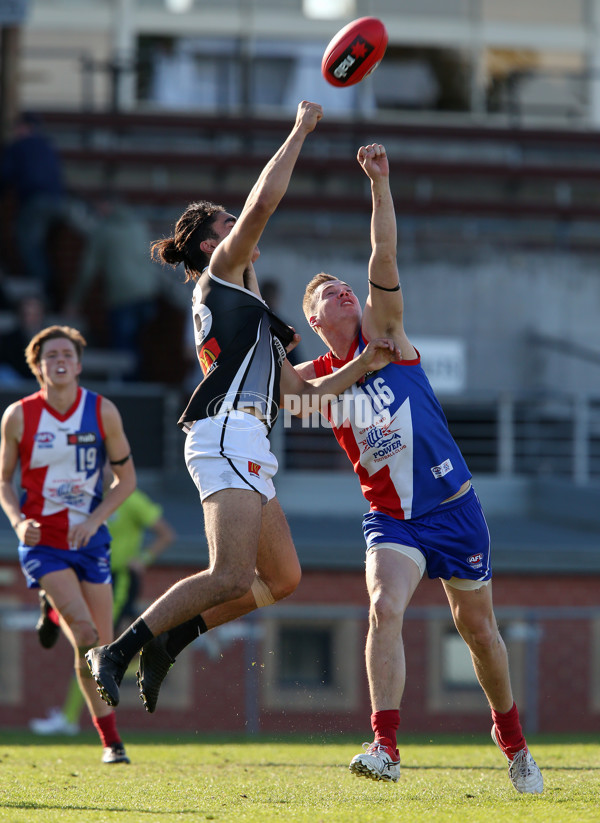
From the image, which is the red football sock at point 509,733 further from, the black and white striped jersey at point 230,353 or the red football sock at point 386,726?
the black and white striped jersey at point 230,353

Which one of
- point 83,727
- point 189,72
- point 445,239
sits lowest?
point 83,727

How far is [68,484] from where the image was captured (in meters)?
7.05

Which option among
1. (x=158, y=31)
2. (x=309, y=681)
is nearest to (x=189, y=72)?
(x=158, y=31)

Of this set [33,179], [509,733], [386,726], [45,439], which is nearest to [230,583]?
[386,726]

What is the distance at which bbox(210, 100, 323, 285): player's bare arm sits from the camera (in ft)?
16.6

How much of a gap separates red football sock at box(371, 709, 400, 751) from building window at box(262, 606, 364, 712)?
665 cm

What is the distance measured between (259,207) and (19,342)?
9549 mm

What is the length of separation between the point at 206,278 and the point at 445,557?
1570mm

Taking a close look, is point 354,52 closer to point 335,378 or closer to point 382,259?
point 382,259

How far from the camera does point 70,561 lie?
22.7 ft

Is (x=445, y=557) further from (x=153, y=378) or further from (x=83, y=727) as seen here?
(x=153, y=378)

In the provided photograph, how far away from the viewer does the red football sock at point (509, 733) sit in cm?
552

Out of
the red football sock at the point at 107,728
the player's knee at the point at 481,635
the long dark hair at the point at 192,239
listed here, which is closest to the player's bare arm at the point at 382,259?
the long dark hair at the point at 192,239

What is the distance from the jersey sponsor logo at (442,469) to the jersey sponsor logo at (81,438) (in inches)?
93.1
